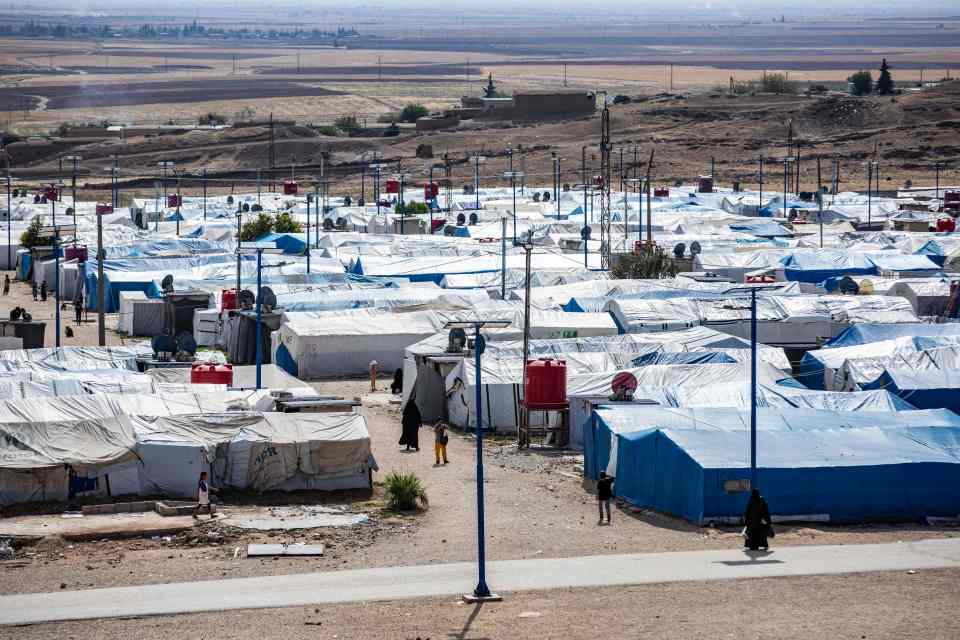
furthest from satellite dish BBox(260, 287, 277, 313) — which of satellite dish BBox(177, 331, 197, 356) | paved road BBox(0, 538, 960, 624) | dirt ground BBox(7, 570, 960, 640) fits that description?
dirt ground BBox(7, 570, 960, 640)

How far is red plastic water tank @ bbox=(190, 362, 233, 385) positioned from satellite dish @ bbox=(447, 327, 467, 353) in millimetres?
3778

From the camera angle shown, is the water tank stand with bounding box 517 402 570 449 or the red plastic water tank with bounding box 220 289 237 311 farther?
the red plastic water tank with bounding box 220 289 237 311

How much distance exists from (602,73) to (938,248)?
14625 cm

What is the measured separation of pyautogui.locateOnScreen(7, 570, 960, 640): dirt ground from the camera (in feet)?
46.3

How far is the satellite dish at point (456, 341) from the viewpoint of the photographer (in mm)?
26703

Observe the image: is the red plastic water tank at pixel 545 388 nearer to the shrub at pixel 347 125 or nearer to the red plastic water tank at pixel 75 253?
the red plastic water tank at pixel 75 253

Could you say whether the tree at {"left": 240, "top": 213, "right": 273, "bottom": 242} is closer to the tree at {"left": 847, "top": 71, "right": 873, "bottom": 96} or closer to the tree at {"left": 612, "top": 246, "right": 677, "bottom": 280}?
the tree at {"left": 612, "top": 246, "right": 677, "bottom": 280}

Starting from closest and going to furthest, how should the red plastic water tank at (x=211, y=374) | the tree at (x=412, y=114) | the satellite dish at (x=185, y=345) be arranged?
the red plastic water tank at (x=211, y=374) → the satellite dish at (x=185, y=345) → the tree at (x=412, y=114)

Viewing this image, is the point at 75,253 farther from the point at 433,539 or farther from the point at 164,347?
the point at 433,539

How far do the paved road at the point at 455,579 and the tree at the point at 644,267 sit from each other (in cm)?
2208

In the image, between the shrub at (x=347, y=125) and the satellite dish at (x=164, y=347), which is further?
the shrub at (x=347, y=125)

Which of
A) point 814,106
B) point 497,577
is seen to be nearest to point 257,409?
point 497,577

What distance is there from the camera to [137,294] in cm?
3781

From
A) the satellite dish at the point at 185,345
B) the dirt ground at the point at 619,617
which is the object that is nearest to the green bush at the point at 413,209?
the satellite dish at the point at 185,345
